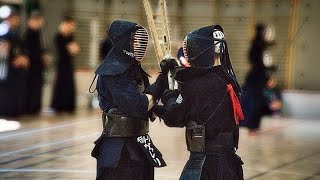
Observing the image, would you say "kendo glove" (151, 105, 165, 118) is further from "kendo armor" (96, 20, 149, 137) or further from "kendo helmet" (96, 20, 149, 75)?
"kendo helmet" (96, 20, 149, 75)

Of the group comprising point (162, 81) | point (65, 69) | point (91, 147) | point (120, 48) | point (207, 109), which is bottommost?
point (91, 147)

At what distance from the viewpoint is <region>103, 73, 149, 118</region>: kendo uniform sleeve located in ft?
16.2

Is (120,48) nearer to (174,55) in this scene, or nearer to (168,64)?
(168,64)

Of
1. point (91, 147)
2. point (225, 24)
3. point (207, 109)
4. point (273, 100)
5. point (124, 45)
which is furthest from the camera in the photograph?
point (225, 24)

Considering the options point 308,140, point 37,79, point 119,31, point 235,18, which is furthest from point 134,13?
point 119,31

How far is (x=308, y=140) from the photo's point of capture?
36.8 feet

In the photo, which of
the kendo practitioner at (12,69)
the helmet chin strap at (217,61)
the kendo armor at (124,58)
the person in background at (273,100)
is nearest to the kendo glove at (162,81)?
the kendo armor at (124,58)

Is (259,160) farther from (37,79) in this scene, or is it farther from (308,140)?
(37,79)

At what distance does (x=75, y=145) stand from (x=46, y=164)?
5.42 ft

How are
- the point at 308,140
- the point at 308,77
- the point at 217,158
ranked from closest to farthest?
the point at 217,158
the point at 308,140
the point at 308,77

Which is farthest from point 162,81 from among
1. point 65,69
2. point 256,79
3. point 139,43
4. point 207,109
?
point 65,69

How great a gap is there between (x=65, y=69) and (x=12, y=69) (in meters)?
1.54

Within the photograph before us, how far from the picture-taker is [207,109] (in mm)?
4660

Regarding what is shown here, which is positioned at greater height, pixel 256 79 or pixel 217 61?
pixel 217 61
